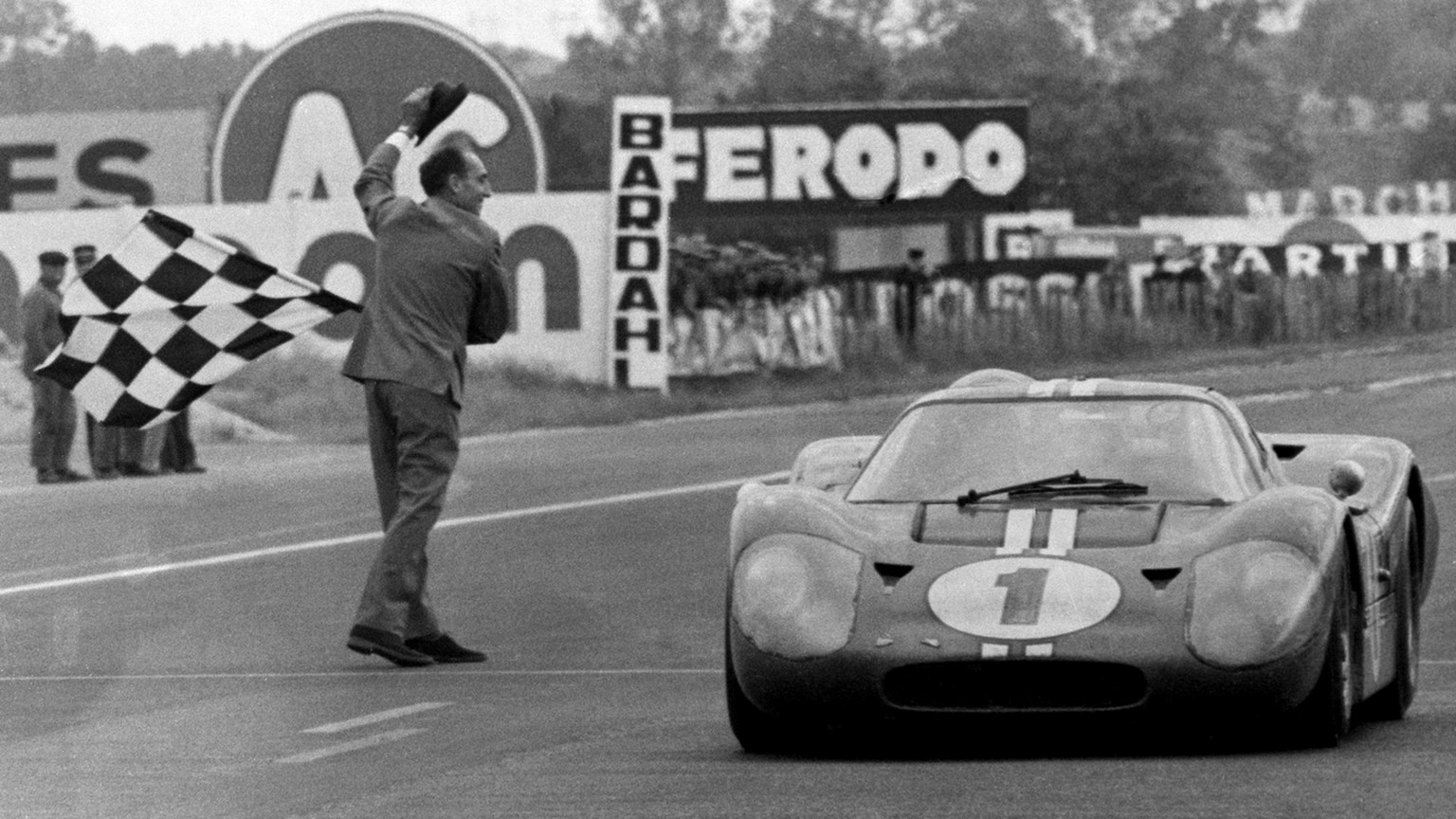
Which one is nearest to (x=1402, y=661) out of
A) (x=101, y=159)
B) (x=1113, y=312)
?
(x=1113, y=312)

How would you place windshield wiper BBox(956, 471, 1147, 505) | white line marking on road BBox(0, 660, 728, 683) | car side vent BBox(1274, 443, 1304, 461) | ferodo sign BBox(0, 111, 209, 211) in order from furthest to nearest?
ferodo sign BBox(0, 111, 209, 211)
white line marking on road BBox(0, 660, 728, 683)
car side vent BBox(1274, 443, 1304, 461)
windshield wiper BBox(956, 471, 1147, 505)

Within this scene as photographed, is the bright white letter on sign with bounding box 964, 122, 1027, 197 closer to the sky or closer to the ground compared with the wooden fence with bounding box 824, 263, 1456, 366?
closer to the sky

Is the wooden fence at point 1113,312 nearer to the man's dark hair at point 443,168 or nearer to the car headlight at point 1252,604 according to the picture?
the man's dark hair at point 443,168

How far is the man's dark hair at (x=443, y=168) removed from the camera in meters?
9.63

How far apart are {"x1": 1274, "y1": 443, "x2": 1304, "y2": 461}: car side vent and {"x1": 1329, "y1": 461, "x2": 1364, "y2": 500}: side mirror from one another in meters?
1.35

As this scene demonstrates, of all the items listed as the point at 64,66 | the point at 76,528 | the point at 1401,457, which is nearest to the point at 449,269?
the point at 1401,457

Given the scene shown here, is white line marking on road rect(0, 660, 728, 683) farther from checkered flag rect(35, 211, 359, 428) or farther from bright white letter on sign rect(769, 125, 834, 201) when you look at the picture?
bright white letter on sign rect(769, 125, 834, 201)

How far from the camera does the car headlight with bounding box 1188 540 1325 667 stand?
266 inches

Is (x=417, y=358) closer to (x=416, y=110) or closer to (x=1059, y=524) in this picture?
(x=416, y=110)

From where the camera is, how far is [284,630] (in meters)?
10.9

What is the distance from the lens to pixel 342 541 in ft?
46.9

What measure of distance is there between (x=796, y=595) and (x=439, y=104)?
3.71 meters

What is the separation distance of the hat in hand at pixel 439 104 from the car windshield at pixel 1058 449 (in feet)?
8.99

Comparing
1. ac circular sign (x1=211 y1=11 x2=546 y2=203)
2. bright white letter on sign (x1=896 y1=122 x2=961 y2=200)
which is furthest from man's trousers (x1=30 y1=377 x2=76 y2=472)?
bright white letter on sign (x1=896 y1=122 x2=961 y2=200)
